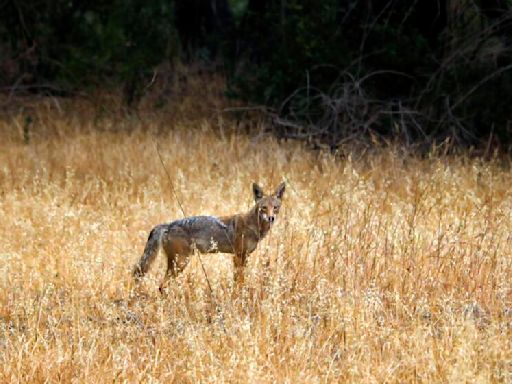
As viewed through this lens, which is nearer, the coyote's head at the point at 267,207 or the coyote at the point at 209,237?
the coyote at the point at 209,237

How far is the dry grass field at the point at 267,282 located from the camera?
5.10 metres

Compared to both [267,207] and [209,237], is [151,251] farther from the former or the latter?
[267,207]

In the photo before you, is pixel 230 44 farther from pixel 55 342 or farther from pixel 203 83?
pixel 55 342

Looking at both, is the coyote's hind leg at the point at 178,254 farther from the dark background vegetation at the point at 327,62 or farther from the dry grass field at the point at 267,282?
the dark background vegetation at the point at 327,62

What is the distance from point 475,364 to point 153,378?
171 centimetres

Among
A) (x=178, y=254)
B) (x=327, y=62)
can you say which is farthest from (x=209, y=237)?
(x=327, y=62)

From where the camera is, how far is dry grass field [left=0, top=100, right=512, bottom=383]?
16.7 feet

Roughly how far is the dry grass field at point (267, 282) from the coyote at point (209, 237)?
14 cm

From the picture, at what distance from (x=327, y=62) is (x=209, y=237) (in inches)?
271

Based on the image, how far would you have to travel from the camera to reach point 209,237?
6.75 metres

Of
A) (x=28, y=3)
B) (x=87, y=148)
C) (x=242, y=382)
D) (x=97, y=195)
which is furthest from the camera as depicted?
(x=28, y=3)

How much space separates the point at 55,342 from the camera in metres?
5.46

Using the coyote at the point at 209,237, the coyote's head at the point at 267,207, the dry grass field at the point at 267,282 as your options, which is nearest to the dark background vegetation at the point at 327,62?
the dry grass field at the point at 267,282

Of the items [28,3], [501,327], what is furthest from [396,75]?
[501,327]
